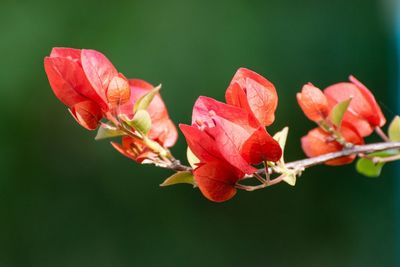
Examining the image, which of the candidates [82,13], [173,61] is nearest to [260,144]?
[173,61]

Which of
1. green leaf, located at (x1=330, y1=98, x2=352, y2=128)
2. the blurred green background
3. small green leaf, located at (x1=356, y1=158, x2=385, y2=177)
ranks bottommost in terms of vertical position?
the blurred green background

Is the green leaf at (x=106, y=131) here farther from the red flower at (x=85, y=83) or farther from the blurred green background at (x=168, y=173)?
the blurred green background at (x=168, y=173)

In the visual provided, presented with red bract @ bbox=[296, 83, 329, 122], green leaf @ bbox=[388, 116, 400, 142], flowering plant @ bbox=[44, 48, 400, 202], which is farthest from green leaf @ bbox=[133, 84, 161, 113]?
green leaf @ bbox=[388, 116, 400, 142]

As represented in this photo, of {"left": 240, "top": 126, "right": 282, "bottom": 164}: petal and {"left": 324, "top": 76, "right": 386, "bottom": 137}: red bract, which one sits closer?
{"left": 240, "top": 126, "right": 282, "bottom": 164}: petal

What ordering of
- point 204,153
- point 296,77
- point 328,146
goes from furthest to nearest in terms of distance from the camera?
point 296,77, point 328,146, point 204,153

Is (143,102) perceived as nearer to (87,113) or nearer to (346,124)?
(87,113)

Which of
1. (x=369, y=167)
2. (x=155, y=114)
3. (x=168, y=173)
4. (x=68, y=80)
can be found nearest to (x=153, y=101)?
(x=155, y=114)

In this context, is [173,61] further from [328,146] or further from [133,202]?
[328,146]

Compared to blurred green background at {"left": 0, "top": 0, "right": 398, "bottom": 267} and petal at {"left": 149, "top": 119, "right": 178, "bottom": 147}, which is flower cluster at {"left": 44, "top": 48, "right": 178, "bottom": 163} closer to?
petal at {"left": 149, "top": 119, "right": 178, "bottom": 147}
